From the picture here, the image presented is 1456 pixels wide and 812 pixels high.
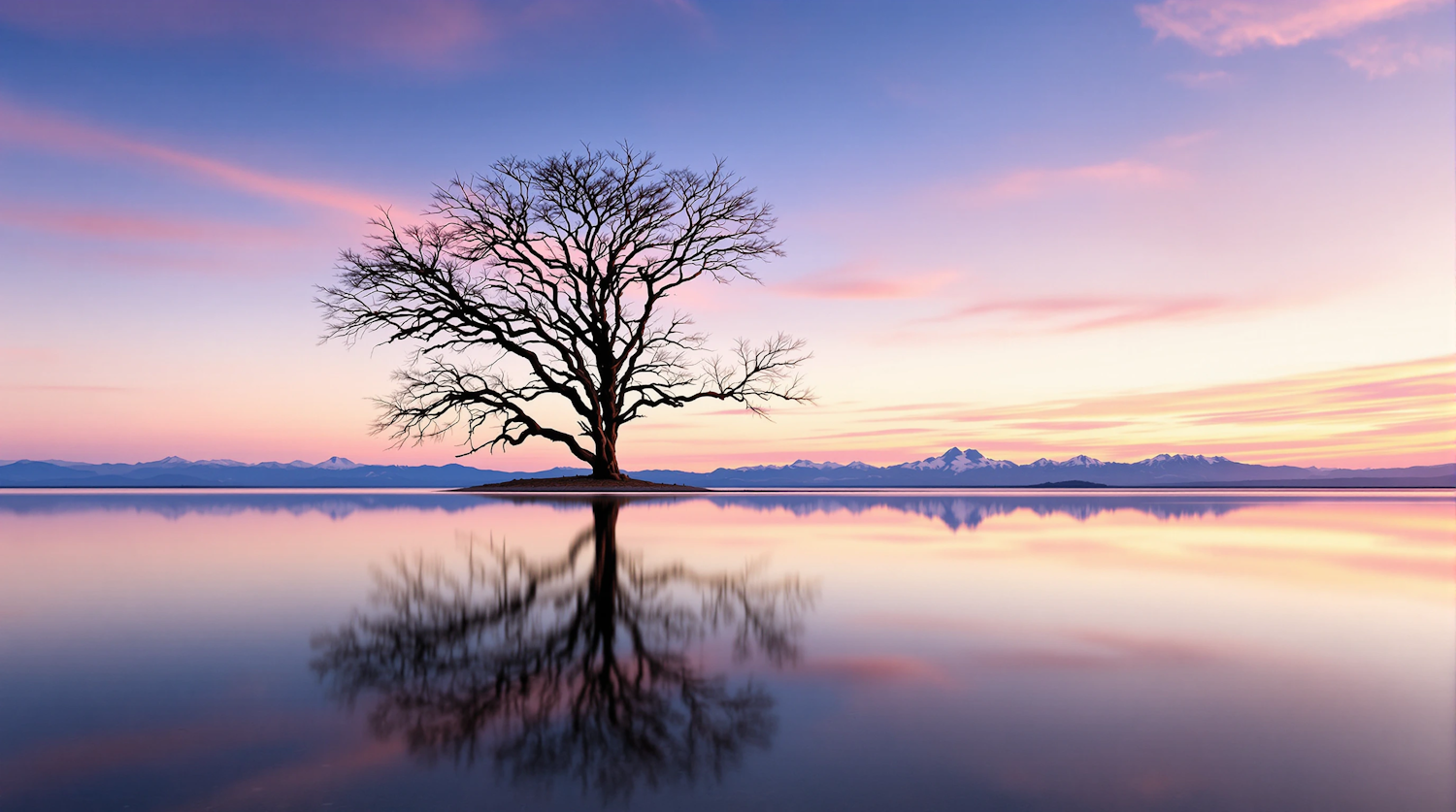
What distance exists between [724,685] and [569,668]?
1008 millimetres

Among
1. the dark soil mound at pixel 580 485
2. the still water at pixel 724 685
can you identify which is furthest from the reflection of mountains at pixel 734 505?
the still water at pixel 724 685

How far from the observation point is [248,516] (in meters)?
21.8

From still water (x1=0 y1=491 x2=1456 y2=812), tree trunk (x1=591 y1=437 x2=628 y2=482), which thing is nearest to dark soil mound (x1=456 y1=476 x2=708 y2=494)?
tree trunk (x1=591 y1=437 x2=628 y2=482)

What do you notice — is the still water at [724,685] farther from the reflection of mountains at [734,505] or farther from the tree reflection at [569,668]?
the reflection of mountains at [734,505]

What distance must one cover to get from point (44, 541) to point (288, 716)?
13645 mm

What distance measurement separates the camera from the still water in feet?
10.8

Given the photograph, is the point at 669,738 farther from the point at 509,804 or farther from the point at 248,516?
the point at 248,516

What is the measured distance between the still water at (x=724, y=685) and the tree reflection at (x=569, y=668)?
0.09 ft

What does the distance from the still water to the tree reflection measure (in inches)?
1.1

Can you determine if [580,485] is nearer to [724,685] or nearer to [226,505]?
[226,505]

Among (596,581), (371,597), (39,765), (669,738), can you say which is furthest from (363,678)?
(596,581)

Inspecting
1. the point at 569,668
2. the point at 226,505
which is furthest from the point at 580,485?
the point at 569,668

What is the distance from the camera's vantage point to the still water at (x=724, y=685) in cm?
329

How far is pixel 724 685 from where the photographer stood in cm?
480
